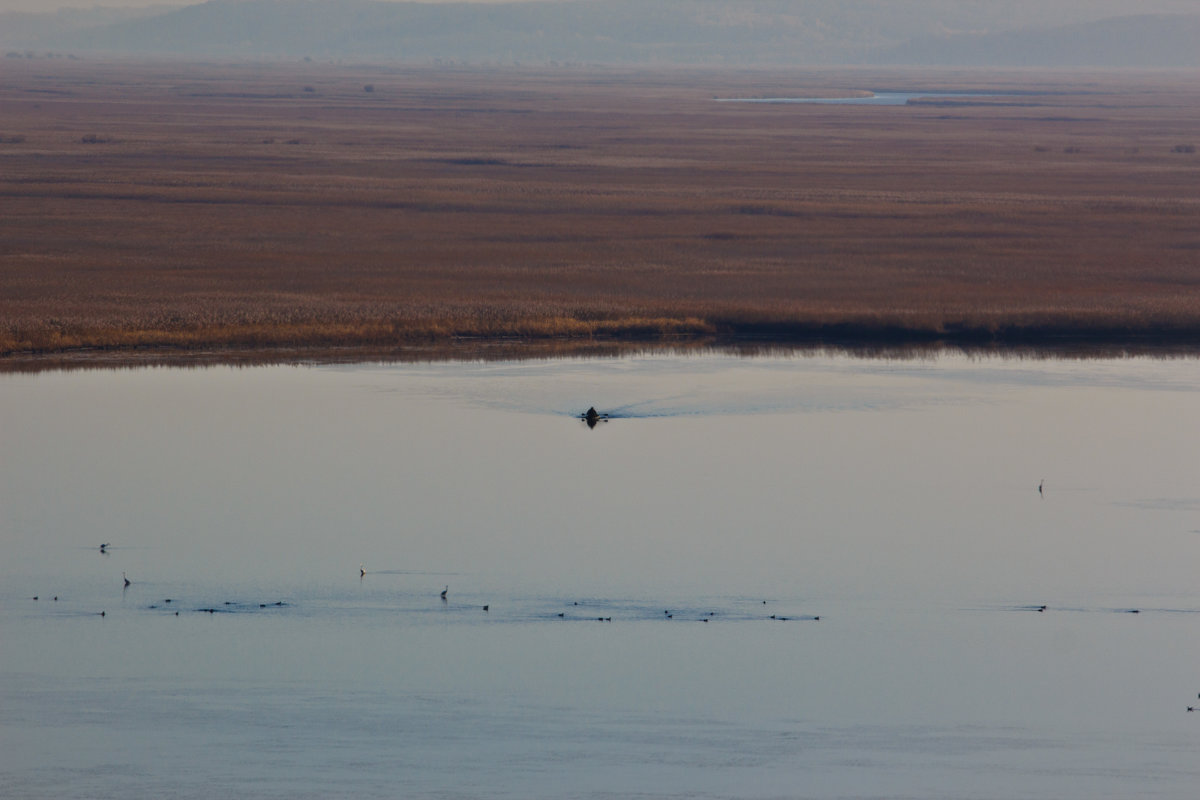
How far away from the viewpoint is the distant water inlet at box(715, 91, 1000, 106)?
158750 millimetres

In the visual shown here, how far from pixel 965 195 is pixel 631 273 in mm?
23978

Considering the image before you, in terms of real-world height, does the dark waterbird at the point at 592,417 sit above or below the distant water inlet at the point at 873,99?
below

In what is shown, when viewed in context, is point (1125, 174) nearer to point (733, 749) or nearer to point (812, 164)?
point (812, 164)

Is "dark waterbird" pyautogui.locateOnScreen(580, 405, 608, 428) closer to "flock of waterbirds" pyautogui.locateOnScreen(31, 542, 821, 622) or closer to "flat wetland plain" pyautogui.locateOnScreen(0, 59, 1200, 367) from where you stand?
"flat wetland plain" pyautogui.locateOnScreen(0, 59, 1200, 367)

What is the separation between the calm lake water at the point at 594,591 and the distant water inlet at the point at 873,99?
126351 mm

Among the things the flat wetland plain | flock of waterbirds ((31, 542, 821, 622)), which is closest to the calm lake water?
flock of waterbirds ((31, 542, 821, 622))

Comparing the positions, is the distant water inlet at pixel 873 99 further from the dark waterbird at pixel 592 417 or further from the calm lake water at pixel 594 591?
the calm lake water at pixel 594 591

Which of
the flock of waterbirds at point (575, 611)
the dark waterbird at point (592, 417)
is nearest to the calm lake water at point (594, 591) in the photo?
the flock of waterbirds at point (575, 611)

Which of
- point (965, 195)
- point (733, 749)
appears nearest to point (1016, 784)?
point (733, 749)

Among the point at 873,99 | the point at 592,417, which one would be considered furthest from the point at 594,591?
the point at 873,99

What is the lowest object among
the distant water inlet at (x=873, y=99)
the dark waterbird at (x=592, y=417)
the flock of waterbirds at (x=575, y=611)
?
the flock of waterbirds at (x=575, y=611)

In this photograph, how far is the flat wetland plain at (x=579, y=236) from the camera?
3978 centimetres

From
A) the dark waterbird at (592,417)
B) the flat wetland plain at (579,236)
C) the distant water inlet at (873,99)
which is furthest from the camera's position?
the distant water inlet at (873,99)

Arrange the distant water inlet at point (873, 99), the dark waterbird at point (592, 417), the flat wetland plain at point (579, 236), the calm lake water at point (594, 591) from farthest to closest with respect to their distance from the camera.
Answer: the distant water inlet at point (873, 99) < the flat wetland plain at point (579, 236) < the dark waterbird at point (592, 417) < the calm lake water at point (594, 591)
